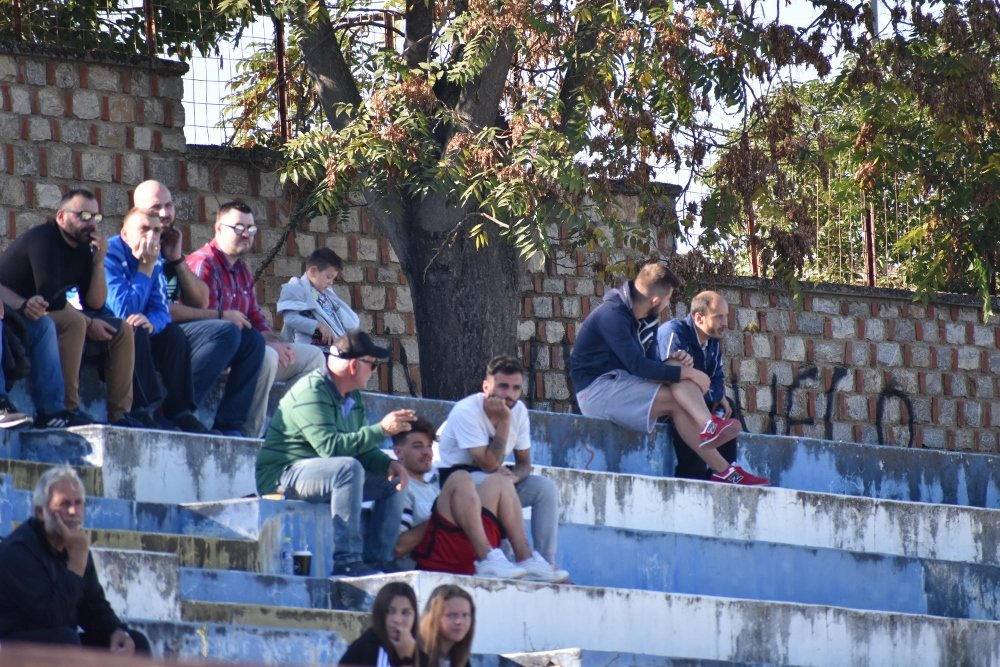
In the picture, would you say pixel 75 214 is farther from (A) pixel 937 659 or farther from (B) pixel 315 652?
(A) pixel 937 659

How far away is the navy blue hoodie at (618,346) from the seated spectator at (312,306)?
145 cm

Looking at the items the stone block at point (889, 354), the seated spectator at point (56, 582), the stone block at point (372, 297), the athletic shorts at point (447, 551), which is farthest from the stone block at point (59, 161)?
the stone block at point (889, 354)

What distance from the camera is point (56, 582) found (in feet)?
23.3

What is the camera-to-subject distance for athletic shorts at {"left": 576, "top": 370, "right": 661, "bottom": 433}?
1194cm

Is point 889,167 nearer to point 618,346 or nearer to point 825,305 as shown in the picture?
point 825,305

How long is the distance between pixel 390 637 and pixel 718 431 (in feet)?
14.9

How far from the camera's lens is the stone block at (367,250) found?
15.1m

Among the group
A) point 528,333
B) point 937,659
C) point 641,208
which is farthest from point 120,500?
point 528,333

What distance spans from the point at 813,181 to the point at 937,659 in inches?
273

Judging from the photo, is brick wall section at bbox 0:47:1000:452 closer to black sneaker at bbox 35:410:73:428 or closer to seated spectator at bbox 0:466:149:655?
black sneaker at bbox 35:410:73:428

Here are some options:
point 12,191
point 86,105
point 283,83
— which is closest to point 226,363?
point 12,191

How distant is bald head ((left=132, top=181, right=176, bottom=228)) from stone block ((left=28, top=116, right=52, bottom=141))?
3.15 metres

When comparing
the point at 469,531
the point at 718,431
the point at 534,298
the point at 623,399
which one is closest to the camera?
the point at 469,531

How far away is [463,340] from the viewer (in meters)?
13.9
